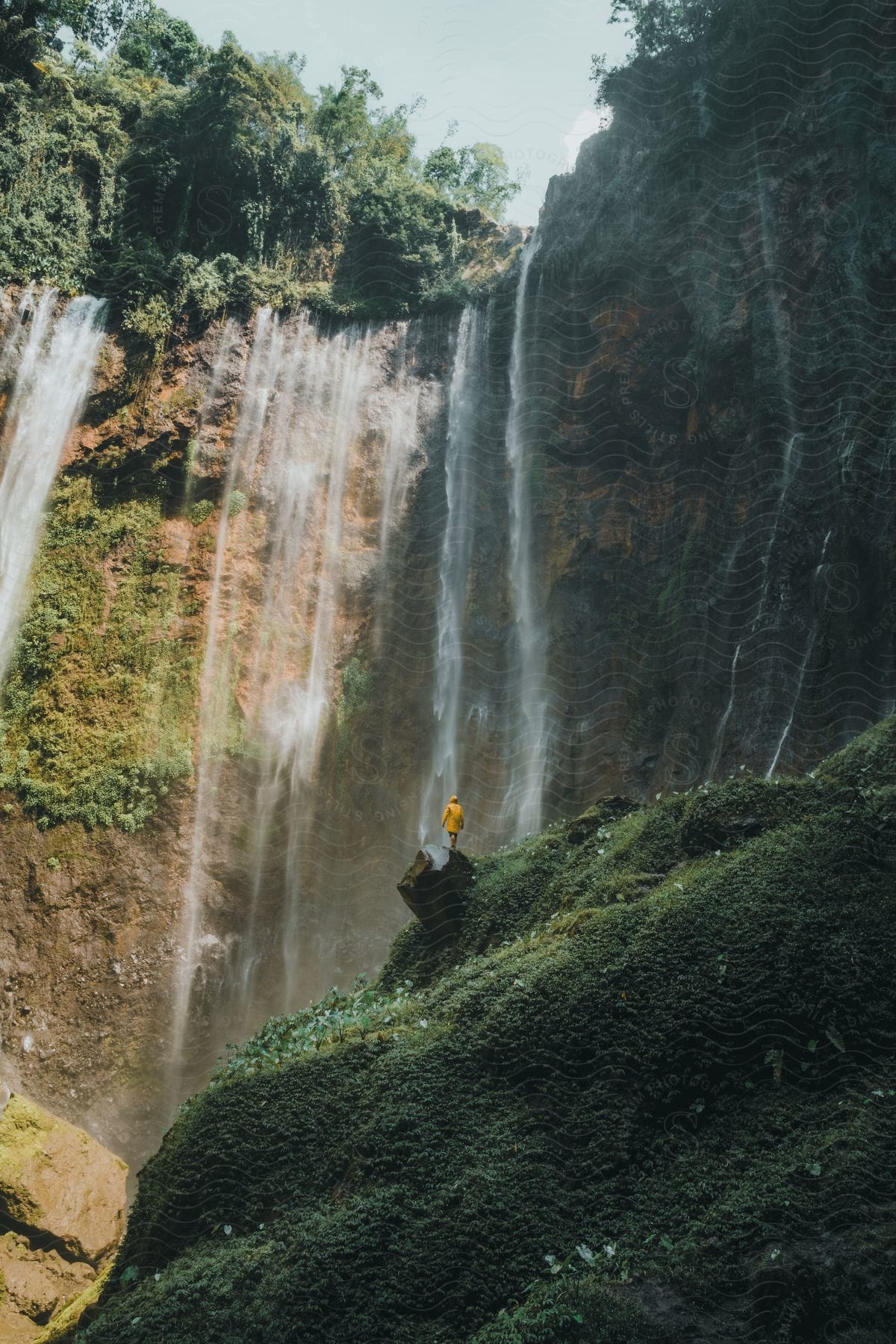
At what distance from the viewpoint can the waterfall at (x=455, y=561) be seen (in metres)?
14.1

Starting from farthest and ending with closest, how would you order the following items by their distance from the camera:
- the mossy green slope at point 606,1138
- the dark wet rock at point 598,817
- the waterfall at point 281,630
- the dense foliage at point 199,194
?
the dense foliage at point 199,194 < the waterfall at point 281,630 < the dark wet rock at point 598,817 < the mossy green slope at point 606,1138

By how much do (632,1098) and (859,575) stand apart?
24.3ft

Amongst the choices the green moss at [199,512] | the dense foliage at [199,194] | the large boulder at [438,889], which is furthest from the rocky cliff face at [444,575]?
the large boulder at [438,889]

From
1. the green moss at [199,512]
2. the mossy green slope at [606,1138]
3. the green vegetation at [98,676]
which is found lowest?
the mossy green slope at [606,1138]

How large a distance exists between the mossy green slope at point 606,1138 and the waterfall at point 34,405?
1031 centimetres

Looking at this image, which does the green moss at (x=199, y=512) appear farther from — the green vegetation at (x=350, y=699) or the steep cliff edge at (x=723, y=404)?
the steep cliff edge at (x=723, y=404)

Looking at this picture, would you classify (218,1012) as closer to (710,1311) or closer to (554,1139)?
(554,1139)

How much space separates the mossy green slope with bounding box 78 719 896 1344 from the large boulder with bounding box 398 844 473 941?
1670 mm

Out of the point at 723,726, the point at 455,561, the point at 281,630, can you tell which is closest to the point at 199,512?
the point at 281,630

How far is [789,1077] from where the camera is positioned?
4.47 meters

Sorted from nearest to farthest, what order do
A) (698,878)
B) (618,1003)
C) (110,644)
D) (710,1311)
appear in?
(710,1311), (618,1003), (698,878), (110,644)

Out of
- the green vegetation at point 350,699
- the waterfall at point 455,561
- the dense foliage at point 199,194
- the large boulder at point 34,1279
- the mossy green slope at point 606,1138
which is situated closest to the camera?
the mossy green slope at point 606,1138

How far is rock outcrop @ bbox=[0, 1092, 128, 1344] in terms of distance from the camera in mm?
8320

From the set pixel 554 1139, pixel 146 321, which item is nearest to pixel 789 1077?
pixel 554 1139
